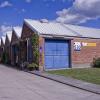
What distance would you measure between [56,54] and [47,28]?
3261 mm

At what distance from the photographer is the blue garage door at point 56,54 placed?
1138 inches

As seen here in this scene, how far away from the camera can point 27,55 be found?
31.6 m

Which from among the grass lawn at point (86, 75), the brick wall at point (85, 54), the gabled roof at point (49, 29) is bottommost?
the grass lawn at point (86, 75)

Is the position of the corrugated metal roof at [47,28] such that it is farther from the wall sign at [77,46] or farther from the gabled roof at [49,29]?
the wall sign at [77,46]

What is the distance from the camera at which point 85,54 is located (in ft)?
102

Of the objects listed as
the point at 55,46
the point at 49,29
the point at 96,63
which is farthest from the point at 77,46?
the point at 49,29

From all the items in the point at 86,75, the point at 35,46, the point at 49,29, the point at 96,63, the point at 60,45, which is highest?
the point at 49,29

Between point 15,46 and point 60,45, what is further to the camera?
point 15,46

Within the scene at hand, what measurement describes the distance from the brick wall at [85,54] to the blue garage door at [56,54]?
77cm

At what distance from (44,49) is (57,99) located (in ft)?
54.4

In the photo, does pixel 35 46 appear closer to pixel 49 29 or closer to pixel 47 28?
pixel 49 29

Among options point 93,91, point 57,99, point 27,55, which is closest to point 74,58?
point 27,55

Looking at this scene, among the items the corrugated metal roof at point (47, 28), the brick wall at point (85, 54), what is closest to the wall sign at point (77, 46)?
the brick wall at point (85, 54)

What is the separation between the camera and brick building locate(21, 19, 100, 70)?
2859cm
